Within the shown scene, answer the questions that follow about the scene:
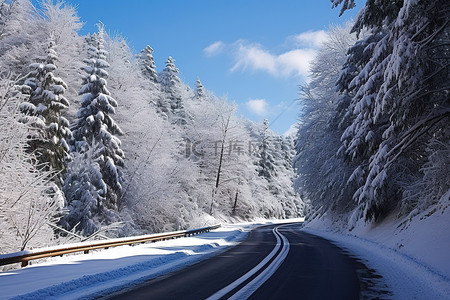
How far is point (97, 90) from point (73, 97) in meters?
2.79

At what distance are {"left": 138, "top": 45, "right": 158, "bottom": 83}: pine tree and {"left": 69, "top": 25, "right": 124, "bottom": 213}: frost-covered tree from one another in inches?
774

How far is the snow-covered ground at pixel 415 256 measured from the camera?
6697 millimetres

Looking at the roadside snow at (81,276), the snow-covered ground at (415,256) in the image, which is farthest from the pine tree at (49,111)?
the snow-covered ground at (415,256)

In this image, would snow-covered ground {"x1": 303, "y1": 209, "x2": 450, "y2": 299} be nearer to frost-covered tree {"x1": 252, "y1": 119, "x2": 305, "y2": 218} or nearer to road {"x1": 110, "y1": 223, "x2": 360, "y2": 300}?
road {"x1": 110, "y1": 223, "x2": 360, "y2": 300}

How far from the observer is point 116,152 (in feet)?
76.1

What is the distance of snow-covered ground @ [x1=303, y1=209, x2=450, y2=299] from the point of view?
6.70 m

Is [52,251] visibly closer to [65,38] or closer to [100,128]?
[100,128]

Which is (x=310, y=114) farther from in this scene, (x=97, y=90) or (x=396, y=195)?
(x=97, y=90)

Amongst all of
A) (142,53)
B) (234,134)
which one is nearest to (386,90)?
(234,134)

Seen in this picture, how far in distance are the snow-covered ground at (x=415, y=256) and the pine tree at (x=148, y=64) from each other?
3403 cm

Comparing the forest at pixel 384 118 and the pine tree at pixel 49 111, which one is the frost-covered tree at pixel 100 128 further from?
the forest at pixel 384 118

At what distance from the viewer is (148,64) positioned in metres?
43.4

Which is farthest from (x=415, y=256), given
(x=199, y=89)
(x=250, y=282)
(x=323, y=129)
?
(x=199, y=89)

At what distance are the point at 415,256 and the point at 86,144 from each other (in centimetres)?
1917
